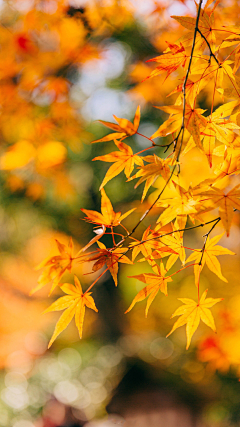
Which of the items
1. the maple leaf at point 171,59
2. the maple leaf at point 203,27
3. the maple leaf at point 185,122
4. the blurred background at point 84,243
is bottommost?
the blurred background at point 84,243

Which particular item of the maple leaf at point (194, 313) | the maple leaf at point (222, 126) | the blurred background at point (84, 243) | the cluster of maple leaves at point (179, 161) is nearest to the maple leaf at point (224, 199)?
the cluster of maple leaves at point (179, 161)

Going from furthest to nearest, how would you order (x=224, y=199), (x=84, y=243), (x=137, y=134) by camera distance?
1. (x=84, y=243)
2. (x=137, y=134)
3. (x=224, y=199)

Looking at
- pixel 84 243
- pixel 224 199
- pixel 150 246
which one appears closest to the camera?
pixel 224 199

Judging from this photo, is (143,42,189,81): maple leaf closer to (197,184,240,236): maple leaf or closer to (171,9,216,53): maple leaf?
(171,9,216,53): maple leaf

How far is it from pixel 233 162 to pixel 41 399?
2825 mm

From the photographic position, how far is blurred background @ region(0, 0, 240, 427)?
5.20ft

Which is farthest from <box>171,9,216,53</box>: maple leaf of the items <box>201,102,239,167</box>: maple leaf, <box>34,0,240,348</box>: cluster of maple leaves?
<box>201,102,239,167</box>: maple leaf

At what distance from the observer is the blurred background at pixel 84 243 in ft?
5.20

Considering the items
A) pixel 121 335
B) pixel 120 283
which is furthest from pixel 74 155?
pixel 121 335

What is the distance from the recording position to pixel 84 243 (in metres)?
2.54

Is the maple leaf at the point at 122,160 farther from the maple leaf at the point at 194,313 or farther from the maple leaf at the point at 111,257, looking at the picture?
the maple leaf at the point at 194,313

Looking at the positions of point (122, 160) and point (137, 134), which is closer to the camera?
point (122, 160)

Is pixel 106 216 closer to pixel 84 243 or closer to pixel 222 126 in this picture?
pixel 222 126

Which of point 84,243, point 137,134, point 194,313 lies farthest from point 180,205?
point 84,243
